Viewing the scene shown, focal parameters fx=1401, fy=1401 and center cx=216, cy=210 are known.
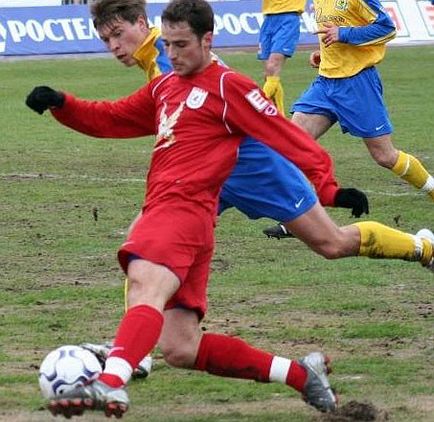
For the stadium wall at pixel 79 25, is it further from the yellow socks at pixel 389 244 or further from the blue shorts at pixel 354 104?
the yellow socks at pixel 389 244

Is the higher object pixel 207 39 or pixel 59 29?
pixel 207 39

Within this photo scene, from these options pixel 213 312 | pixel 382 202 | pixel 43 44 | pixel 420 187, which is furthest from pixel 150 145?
pixel 43 44

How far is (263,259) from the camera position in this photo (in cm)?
978

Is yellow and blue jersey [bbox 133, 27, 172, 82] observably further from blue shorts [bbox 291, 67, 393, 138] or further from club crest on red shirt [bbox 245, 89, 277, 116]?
blue shorts [bbox 291, 67, 393, 138]

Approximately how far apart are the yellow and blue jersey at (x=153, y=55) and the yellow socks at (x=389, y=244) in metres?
1.29

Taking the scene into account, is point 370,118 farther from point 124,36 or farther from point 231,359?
point 231,359

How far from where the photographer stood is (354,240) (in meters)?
6.91

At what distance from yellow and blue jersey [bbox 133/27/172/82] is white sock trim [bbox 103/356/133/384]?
82.9 inches

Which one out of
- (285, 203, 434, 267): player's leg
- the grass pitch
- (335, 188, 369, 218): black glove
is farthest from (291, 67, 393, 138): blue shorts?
(335, 188, 369, 218): black glove

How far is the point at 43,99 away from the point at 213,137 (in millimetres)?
883

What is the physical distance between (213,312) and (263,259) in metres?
1.72

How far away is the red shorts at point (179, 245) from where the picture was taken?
577 centimetres

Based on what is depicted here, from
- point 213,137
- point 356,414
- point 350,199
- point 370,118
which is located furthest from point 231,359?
point 370,118

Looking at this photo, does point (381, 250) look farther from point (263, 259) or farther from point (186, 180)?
point (263, 259)
